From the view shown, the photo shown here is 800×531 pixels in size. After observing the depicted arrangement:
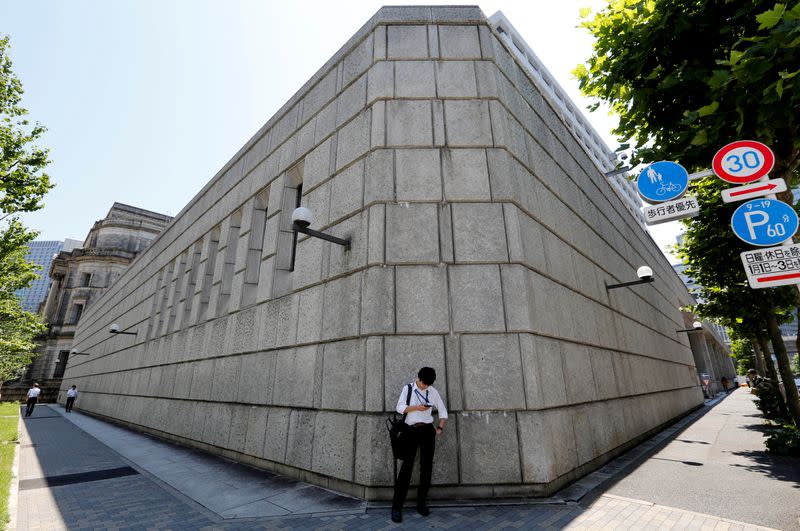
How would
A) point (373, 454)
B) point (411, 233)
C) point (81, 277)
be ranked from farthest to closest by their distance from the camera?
point (81, 277), point (411, 233), point (373, 454)

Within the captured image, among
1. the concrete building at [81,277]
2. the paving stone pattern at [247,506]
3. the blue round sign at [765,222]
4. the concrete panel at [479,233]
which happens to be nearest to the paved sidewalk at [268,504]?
the paving stone pattern at [247,506]

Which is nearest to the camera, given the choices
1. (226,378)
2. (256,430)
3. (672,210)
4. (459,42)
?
(672,210)

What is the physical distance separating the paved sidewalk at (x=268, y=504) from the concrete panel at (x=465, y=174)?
4.54 m

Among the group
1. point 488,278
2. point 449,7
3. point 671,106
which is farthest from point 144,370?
point 671,106

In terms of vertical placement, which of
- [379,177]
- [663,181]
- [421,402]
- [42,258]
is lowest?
[421,402]

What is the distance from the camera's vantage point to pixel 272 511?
188 inches

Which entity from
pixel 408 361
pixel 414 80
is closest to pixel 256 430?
pixel 408 361

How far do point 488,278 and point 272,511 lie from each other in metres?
4.40

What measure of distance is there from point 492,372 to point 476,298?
1.11m

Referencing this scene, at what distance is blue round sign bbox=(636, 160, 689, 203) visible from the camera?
5047 mm

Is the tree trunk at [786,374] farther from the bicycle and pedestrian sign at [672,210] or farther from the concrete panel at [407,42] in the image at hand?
the concrete panel at [407,42]

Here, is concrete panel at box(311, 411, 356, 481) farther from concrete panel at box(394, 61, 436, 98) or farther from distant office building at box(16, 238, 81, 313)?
distant office building at box(16, 238, 81, 313)

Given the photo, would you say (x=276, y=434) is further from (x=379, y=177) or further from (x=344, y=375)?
(x=379, y=177)

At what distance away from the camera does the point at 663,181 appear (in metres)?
5.19
